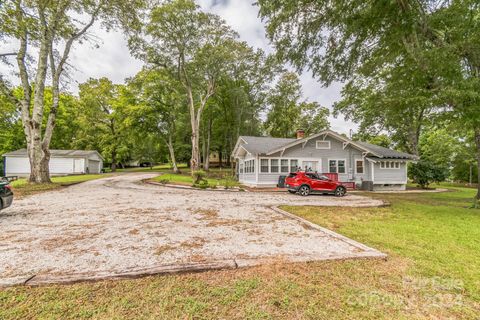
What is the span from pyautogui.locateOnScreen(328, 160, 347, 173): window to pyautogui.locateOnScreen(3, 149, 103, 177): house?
1236 inches

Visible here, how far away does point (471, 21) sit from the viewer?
22.7 feet

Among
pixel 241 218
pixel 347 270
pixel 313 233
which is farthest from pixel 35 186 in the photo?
pixel 347 270

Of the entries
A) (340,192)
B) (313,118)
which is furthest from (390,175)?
(313,118)

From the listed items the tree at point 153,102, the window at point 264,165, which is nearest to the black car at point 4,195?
the window at point 264,165

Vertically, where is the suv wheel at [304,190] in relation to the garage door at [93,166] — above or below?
below

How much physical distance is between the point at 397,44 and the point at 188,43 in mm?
17123

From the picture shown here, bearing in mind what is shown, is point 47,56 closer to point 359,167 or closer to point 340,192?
point 340,192

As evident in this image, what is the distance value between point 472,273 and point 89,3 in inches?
822

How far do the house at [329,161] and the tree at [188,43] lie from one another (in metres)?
6.32

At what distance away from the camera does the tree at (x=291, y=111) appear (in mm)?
34719

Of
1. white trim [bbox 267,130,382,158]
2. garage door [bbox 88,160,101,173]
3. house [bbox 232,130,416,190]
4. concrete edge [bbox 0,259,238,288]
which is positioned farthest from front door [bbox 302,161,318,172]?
garage door [bbox 88,160,101,173]

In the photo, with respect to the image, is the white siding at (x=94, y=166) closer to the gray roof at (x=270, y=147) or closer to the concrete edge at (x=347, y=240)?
the gray roof at (x=270, y=147)

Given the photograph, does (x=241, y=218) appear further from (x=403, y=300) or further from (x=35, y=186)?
(x=35, y=186)

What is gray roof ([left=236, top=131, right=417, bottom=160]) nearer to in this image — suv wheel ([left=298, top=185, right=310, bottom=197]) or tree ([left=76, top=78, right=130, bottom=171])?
suv wheel ([left=298, top=185, right=310, bottom=197])
